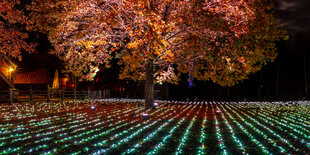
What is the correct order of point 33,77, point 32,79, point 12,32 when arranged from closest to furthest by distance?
point 12,32 < point 32,79 < point 33,77

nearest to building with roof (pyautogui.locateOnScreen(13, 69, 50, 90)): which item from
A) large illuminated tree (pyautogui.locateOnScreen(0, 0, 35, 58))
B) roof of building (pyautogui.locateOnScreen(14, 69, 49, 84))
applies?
roof of building (pyautogui.locateOnScreen(14, 69, 49, 84))

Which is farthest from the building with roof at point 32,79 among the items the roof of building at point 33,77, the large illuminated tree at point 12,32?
the large illuminated tree at point 12,32

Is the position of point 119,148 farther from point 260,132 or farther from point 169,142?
point 260,132

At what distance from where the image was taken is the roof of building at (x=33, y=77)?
30691 millimetres

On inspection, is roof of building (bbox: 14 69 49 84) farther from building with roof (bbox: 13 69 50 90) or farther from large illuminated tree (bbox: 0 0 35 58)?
large illuminated tree (bbox: 0 0 35 58)

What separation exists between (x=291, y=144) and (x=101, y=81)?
36631mm

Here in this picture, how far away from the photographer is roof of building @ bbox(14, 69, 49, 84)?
30691mm

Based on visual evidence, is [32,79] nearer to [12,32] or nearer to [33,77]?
[33,77]

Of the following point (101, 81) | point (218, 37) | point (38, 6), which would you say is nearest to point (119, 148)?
point (218, 37)

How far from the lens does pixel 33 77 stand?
32.0 metres

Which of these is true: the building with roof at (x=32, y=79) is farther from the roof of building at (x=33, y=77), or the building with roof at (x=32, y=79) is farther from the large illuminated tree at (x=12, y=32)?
the large illuminated tree at (x=12, y=32)

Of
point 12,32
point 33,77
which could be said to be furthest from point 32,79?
point 12,32

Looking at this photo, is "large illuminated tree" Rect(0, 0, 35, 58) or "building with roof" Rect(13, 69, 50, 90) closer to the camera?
"large illuminated tree" Rect(0, 0, 35, 58)

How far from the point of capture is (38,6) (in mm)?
11102
